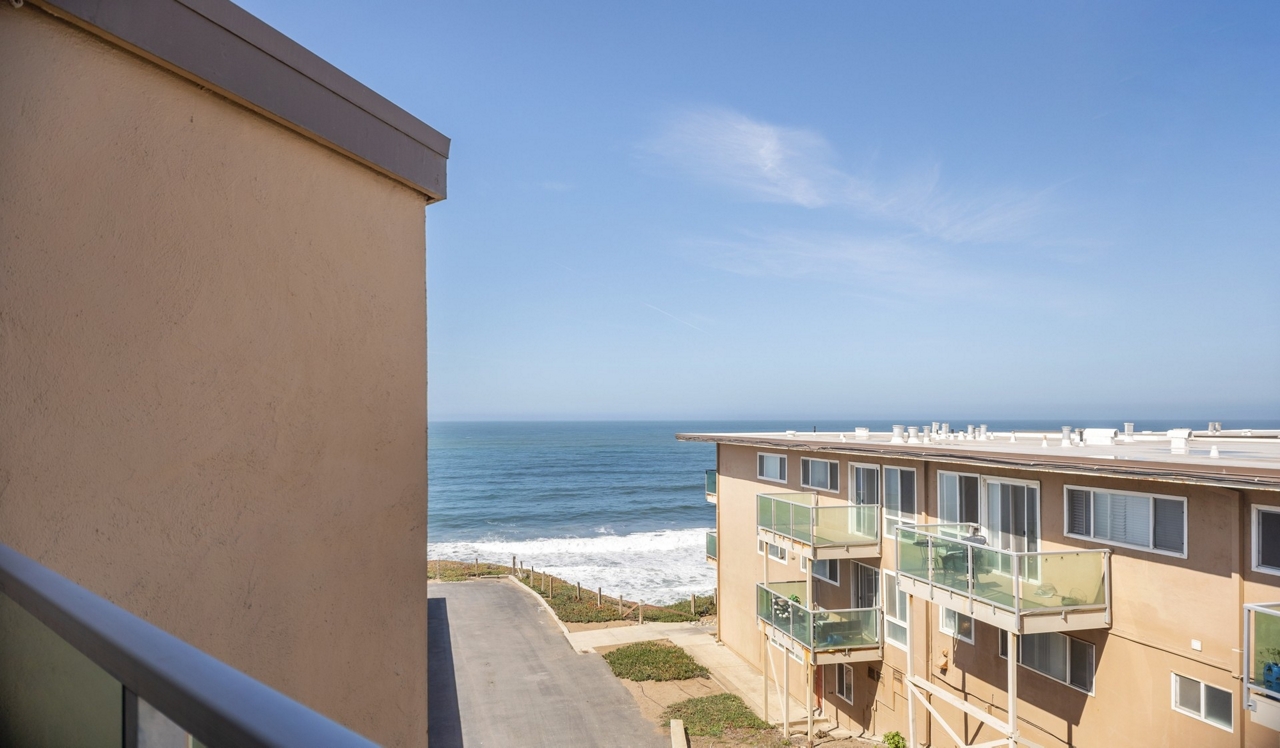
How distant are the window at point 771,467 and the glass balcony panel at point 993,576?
7009mm

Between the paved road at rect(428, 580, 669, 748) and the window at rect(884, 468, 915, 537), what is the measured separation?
6477 mm

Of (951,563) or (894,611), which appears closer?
(951,563)

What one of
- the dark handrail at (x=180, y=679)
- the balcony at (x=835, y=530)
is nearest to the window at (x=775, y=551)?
the balcony at (x=835, y=530)

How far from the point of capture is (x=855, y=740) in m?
15.0

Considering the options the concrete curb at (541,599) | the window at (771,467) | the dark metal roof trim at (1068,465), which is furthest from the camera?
the concrete curb at (541,599)

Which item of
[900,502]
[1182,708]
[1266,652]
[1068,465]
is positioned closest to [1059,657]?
[1182,708]

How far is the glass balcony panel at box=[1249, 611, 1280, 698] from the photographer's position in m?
8.00

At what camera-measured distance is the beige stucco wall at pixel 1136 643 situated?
8.91 meters

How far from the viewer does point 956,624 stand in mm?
12953

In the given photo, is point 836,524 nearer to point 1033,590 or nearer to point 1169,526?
point 1033,590

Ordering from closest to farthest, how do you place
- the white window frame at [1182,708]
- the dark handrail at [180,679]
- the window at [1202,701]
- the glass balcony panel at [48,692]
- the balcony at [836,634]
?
1. the dark handrail at [180,679]
2. the glass balcony panel at [48,692]
3. the white window frame at [1182,708]
4. the window at [1202,701]
5. the balcony at [836,634]

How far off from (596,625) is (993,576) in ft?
50.6

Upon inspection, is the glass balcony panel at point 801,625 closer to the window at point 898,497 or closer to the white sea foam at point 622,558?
the window at point 898,497

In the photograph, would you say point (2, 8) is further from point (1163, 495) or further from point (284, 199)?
point (1163, 495)
